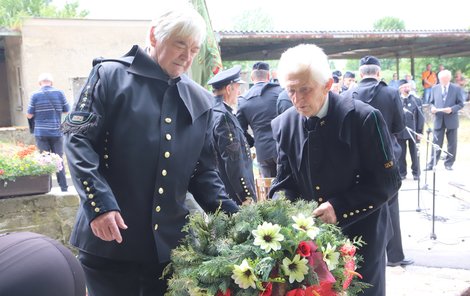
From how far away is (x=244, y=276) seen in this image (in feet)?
5.37

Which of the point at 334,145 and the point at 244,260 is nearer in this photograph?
the point at 244,260

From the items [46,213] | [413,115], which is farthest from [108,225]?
[413,115]

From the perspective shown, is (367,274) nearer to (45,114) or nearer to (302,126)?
(302,126)

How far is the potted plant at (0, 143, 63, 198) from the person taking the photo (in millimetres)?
4906

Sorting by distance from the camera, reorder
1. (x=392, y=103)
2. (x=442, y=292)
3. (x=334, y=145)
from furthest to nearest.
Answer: (x=392, y=103)
(x=442, y=292)
(x=334, y=145)

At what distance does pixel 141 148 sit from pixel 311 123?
0.90 meters

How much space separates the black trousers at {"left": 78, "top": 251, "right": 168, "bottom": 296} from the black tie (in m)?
0.95

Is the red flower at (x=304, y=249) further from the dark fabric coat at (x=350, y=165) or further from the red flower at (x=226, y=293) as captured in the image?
the dark fabric coat at (x=350, y=165)

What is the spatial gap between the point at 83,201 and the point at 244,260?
64cm

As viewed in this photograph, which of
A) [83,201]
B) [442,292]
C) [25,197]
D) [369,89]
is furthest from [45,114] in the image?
[83,201]

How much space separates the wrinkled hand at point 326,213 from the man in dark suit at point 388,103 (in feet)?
8.99

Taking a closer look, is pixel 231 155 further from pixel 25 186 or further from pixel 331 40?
pixel 331 40

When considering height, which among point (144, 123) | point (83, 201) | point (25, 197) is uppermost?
point (144, 123)

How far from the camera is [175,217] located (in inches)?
83.3
